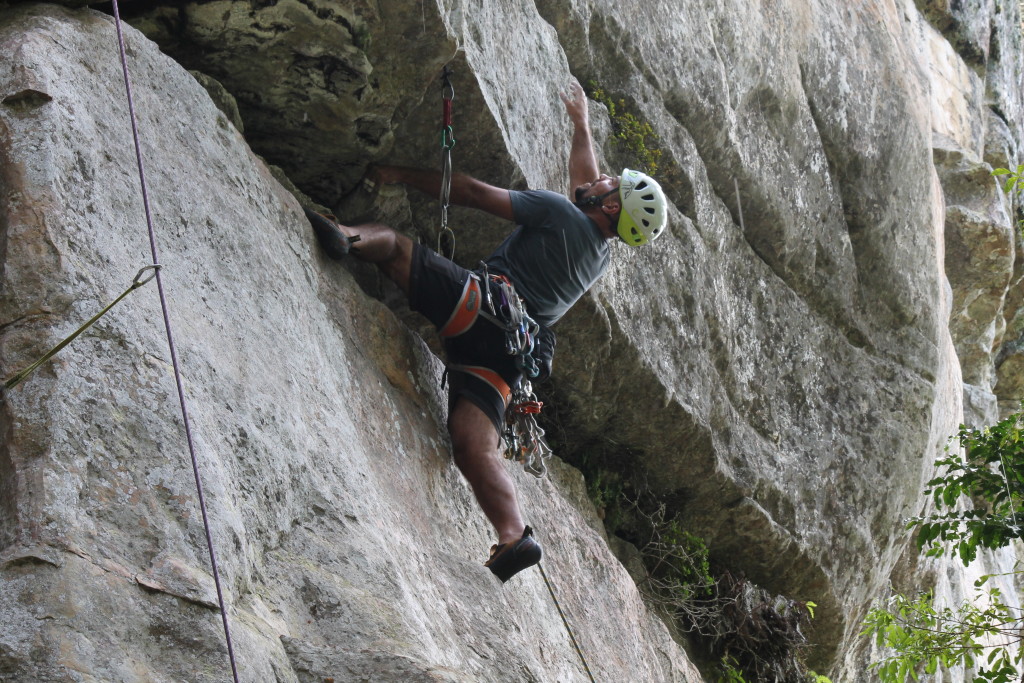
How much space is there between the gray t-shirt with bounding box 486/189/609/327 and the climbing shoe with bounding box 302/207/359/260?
83 cm

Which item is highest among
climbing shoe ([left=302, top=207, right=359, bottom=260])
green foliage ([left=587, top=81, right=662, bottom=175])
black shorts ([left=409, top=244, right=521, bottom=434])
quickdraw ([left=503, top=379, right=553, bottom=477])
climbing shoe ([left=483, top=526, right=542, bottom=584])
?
green foliage ([left=587, top=81, right=662, bottom=175])

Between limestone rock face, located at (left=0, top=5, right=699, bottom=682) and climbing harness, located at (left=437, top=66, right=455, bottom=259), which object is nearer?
limestone rock face, located at (left=0, top=5, right=699, bottom=682)

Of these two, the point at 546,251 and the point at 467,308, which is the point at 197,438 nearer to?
the point at 467,308

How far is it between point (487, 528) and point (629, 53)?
3.29 meters

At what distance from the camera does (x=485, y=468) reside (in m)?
5.16

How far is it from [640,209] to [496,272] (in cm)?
77

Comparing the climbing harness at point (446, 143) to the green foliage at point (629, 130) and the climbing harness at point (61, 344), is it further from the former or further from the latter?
the climbing harness at point (61, 344)

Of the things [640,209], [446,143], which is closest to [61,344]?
[446,143]

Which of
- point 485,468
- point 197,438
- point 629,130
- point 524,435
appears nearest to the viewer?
point 197,438

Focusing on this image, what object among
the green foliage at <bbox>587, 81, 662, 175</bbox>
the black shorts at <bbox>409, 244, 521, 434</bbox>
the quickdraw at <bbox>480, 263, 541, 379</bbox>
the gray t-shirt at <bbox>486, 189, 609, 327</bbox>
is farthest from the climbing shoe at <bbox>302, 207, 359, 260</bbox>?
the green foliage at <bbox>587, 81, 662, 175</bbox>

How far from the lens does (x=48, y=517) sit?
2.92 m

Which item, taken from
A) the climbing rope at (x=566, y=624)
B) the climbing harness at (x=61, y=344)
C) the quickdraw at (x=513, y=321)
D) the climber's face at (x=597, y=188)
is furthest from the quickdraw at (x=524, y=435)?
the climbing harness at (x=61, y=344)

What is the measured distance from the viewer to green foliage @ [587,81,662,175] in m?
7.06

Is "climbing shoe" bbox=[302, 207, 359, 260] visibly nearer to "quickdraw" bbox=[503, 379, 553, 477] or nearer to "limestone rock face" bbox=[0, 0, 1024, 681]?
"limestone rock face" bbox=[0, 0, 1024, 681]
